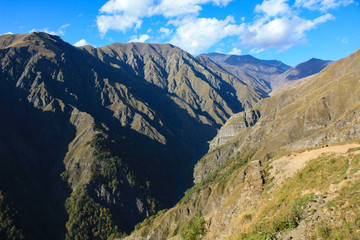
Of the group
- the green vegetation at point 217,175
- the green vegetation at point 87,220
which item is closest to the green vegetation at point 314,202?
the green vegetation at point 87,220

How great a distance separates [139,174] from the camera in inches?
7343

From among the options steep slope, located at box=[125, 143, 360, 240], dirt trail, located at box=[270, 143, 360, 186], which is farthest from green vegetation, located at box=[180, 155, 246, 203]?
steep slope, located at box=[125, 143, 360, 240]

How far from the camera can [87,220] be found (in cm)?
14625

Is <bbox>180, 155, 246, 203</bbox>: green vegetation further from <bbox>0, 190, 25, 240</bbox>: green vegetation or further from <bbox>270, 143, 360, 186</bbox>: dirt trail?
<bbox>270, 143, 360, 186</bbox>: dirt trail

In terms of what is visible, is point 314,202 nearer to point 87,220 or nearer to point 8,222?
point 87,220

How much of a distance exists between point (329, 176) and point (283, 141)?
125 metres

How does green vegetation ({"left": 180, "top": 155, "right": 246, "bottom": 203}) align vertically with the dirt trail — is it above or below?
below

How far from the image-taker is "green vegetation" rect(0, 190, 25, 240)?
12356 centimetres

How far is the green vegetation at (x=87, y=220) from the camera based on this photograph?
140 metres

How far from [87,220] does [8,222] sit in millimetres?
41400

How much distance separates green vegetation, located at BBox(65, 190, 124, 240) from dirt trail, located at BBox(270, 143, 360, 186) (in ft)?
413

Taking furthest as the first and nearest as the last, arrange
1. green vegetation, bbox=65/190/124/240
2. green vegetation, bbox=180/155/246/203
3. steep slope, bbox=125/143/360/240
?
green vegetation, bbox=180/155/246/203 → green vegetation, bbox=65/190/124/240 → steep slope, bbox=125/143/360/240

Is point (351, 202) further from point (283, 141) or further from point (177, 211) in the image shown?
point (283, 141)

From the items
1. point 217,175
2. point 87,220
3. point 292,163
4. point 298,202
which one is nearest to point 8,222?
point 87,220
